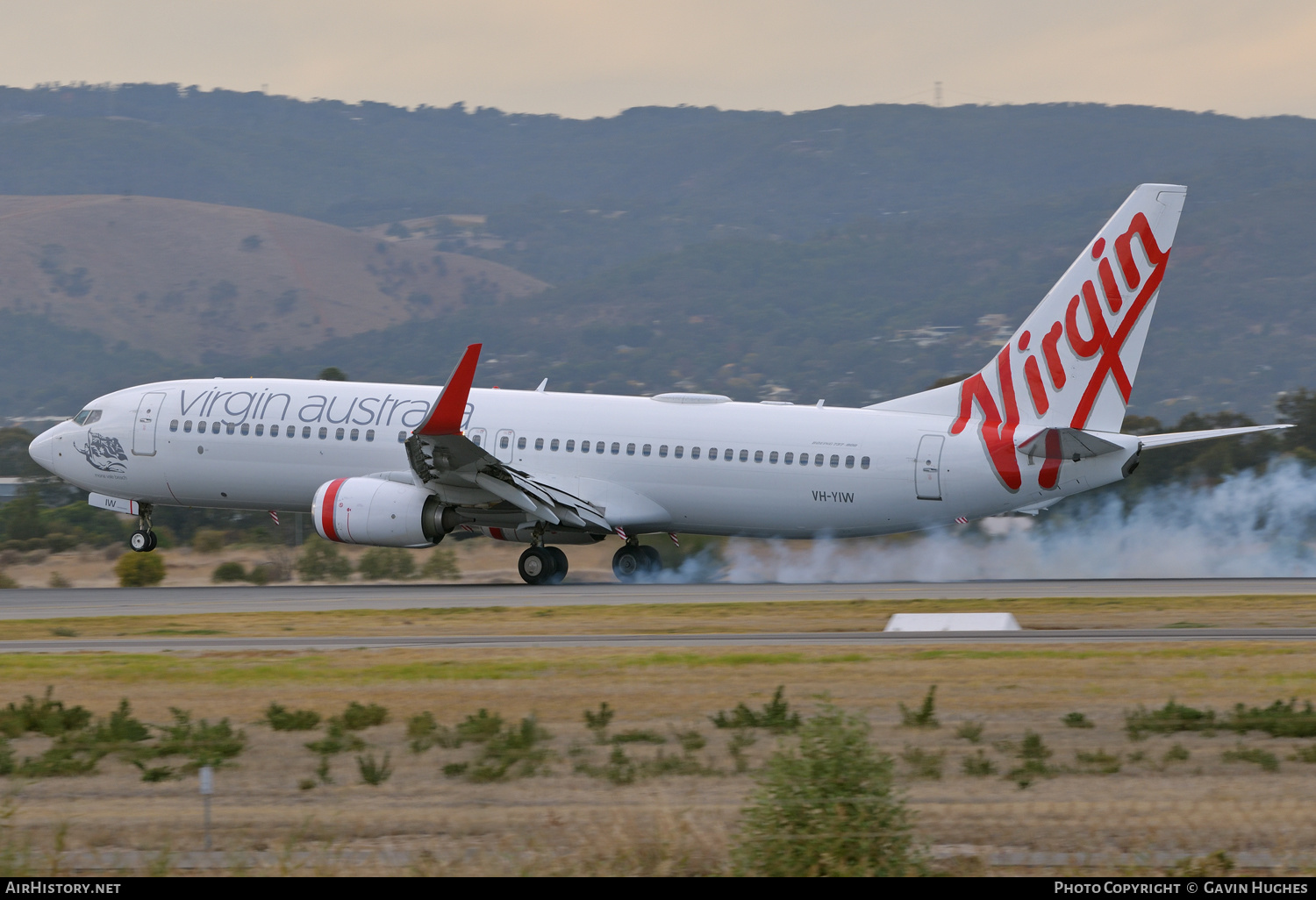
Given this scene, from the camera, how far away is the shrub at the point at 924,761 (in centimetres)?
1434

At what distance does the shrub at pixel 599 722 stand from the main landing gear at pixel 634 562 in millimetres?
18876

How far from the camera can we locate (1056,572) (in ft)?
116

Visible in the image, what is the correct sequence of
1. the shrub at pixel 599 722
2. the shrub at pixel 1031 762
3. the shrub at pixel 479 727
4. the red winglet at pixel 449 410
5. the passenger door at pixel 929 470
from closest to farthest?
the shrub at pixel 1031 762
the shrub at pixel 479 727
the shrub at pixel 599 722
the red winglet at pixel 449 410
the passenger door at pixel 929 470

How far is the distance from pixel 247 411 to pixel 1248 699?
26.1 m

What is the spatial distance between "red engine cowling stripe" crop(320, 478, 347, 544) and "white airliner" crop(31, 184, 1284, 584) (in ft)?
0.14

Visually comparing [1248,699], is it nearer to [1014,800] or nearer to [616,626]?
[1014,800]

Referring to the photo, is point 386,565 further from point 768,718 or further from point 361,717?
point 768,718

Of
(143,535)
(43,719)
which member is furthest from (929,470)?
(43,719)

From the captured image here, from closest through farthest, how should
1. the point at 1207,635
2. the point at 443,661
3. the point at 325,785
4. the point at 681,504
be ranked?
the point at 325,785, the point at 443,661, the point at 1207,635, the point at 681,504

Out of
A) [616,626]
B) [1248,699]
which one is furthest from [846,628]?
[1248,699]

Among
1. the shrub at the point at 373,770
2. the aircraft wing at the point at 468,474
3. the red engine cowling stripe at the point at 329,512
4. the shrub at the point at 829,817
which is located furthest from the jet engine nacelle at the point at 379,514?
the shrub at the point at 829,817

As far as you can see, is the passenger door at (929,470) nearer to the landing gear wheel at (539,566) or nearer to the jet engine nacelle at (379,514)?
the landing gear wheel at (539,566)

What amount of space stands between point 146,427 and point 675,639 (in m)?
19.9

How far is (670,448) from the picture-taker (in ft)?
115
